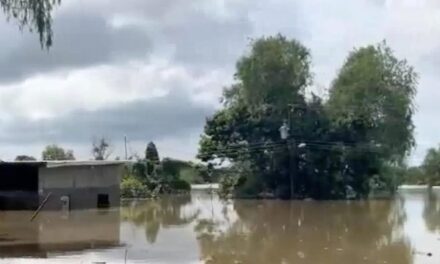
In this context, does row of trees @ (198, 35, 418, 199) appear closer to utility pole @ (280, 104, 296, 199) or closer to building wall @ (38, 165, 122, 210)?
utility pole @ (280, 104, 296, 199)

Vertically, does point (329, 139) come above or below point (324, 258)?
above

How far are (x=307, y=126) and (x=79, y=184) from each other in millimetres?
18542

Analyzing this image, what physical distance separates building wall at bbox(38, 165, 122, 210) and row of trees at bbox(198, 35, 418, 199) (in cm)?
1420

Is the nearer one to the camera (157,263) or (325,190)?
(157,263)

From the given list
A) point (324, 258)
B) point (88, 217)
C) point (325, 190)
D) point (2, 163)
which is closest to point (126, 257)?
point (324, 258)

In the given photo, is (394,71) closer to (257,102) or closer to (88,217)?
(257,102)

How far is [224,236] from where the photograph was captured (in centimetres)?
2581

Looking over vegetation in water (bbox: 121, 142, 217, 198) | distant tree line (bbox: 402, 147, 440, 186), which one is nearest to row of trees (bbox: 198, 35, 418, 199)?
vegetation in water (bbox: 121, 142, 217, 198)

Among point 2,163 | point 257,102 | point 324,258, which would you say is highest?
point 257,102

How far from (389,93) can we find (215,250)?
35.7m

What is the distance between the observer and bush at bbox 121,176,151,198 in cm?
5425

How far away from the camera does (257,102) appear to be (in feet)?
179

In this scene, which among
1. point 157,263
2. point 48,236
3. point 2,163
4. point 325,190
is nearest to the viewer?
point 157,263

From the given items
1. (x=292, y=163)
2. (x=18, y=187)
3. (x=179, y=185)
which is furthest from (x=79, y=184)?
(x=179, y=185)
